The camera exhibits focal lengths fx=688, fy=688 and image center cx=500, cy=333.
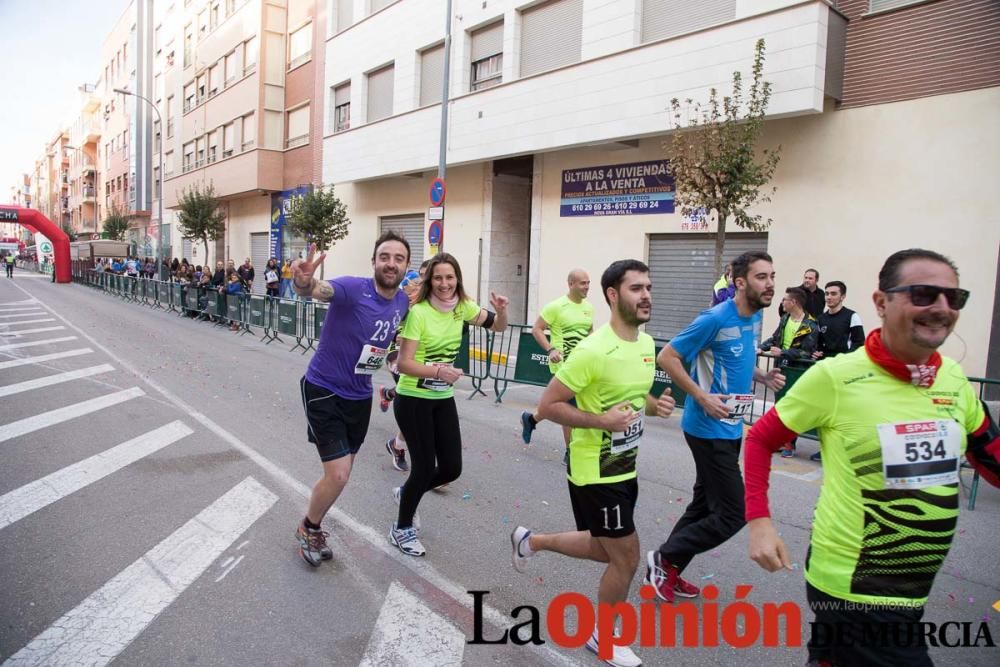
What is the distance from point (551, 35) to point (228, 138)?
2255 centimetres

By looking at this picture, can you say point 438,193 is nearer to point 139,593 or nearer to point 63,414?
point 63,414

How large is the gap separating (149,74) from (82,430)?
171ft

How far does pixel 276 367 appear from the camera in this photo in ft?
40.5

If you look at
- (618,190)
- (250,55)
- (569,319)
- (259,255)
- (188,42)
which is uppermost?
(188,42)

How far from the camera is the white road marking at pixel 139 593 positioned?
3176 mm

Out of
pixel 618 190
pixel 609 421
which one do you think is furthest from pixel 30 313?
pixel 609 421

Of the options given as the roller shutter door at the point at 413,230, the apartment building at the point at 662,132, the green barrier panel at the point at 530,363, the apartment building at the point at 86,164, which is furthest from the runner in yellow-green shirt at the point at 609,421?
the apartment building at the point at 86,164

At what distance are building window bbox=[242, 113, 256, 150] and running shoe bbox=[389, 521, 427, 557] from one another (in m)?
29.7

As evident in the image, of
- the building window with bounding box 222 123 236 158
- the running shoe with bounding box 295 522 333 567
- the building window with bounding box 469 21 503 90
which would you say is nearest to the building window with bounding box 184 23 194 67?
the building window with bounding box 222 123 236 158

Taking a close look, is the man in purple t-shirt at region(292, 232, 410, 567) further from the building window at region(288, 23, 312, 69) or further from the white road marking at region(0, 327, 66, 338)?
the building window at region(288, 23, 312, 69)

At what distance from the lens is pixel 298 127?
2952 centimetres

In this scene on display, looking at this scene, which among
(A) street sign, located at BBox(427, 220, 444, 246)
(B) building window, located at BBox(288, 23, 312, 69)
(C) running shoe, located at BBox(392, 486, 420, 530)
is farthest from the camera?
(B) building window, located at BBox(288, 23, 312, 69)

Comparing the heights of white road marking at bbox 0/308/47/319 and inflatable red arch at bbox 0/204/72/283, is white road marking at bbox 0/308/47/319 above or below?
below

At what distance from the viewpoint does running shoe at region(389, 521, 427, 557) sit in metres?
4.37
